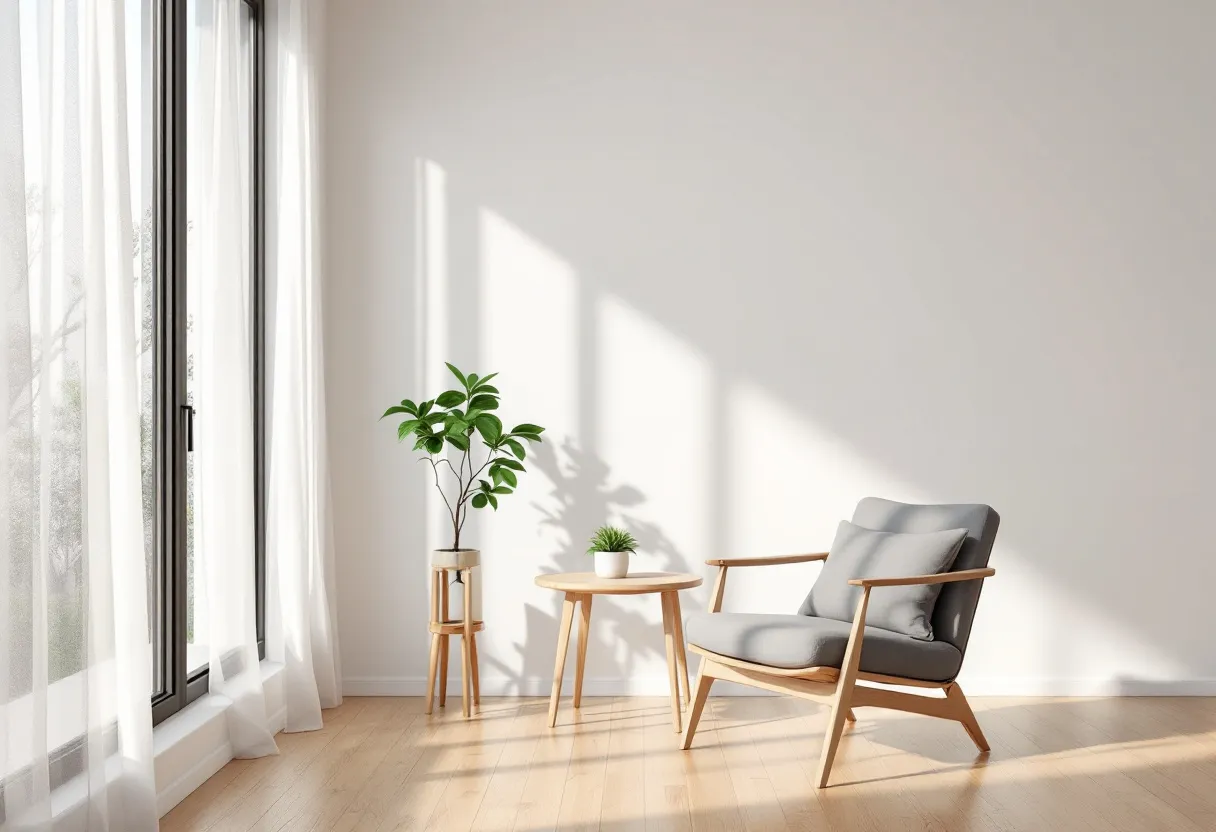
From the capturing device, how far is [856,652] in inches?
123

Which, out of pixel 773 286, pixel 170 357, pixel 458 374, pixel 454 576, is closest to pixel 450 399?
pixel 458 374

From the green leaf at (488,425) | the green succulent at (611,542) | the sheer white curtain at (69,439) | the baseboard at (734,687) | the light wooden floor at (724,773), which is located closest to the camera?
the sheer white curtain at (69,439)

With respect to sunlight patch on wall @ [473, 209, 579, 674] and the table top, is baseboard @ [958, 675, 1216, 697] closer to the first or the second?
the table top

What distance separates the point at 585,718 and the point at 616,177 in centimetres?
224

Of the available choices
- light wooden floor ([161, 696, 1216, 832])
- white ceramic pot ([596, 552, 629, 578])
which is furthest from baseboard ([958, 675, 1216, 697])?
white ceramic pot ([596, 552, 629, 578])

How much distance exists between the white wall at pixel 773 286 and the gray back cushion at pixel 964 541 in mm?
649

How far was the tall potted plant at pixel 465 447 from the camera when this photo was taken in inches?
159

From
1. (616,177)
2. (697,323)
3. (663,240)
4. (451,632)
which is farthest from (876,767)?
(616,177)

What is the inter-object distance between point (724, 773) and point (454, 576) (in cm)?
140

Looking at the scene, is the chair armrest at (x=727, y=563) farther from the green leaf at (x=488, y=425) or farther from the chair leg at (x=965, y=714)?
the green leaf at (x=488, y=425)

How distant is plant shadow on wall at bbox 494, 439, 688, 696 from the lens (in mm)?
4402

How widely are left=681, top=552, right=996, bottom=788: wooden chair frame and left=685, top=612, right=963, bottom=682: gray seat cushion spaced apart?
28mm

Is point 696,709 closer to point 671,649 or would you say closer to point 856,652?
point 671,649

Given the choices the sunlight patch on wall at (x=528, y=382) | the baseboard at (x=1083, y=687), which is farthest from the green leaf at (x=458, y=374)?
the baseboard at (x=1083, y=687)
